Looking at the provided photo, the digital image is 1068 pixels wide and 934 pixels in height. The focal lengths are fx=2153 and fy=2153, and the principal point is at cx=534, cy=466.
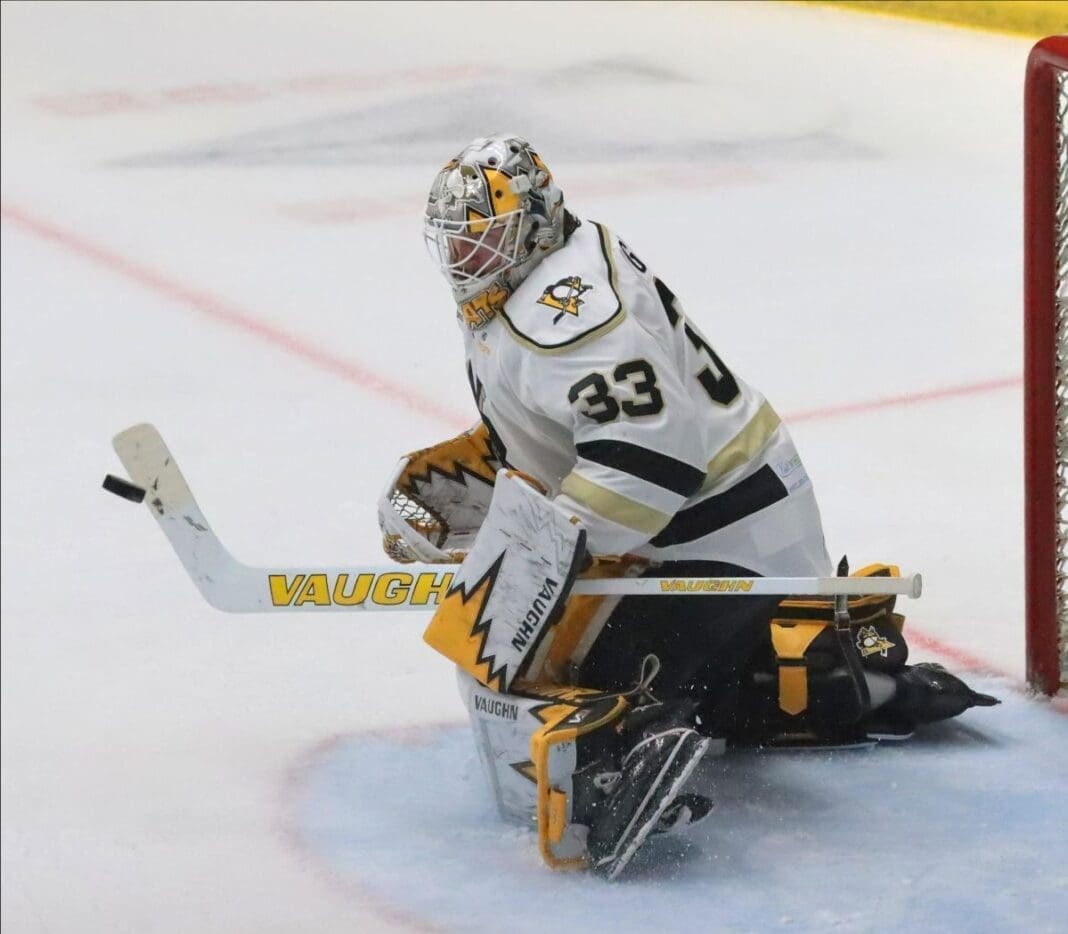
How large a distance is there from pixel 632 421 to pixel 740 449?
0.24 meters

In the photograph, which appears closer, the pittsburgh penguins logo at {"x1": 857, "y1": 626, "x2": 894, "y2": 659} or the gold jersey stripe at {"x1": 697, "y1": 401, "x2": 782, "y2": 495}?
the gold jersey stripe at {"x1": 697, "y1": 401, "x2": 782, "y2": 495}

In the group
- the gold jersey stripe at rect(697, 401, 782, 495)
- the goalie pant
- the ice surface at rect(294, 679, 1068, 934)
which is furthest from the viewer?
the gold jersey stripe at rect(697, 401, 782, 495)

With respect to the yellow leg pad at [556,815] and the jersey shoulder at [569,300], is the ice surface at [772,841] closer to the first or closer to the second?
the yellow leg pad at [556,815]

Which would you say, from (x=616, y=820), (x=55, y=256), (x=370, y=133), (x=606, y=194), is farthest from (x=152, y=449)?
(x=370, y=133)

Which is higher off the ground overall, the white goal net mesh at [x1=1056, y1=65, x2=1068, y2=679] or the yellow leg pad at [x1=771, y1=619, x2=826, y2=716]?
the white goal net mesh at [x1=1056, y1=65, x2=1068, y2=679]

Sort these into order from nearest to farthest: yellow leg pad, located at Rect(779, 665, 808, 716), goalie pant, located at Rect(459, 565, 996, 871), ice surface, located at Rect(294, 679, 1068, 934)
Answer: ice surface, located at Rect(294, 679, 1068, 934) → goalie pant, located at Rect(459, 565, 996, 871) → yellow leg pad, located at Rect(779, 665, 808, 716)

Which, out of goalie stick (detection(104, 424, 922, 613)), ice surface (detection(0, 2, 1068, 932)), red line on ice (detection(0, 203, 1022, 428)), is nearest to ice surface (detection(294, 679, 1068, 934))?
ice surface (detection(0, 2, 1068, 932))

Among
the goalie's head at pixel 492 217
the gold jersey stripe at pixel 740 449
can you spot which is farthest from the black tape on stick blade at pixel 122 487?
the gold jersey stripe at pixel 740 449

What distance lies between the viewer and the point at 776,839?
2518 millimetres

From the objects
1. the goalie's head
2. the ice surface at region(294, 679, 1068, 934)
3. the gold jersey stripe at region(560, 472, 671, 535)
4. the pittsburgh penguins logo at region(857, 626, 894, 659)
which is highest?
the goalie's head

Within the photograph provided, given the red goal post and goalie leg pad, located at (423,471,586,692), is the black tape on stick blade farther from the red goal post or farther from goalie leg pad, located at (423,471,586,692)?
the red goal post

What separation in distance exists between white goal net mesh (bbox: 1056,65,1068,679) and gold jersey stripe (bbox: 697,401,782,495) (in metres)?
0.42

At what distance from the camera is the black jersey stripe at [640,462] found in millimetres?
2410

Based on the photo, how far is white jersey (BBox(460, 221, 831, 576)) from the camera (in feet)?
7.94
